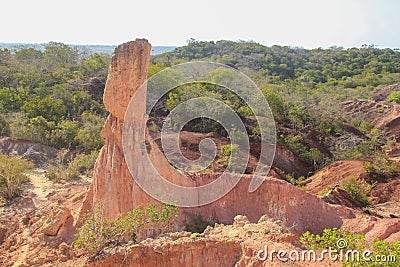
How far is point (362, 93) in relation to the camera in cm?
4122

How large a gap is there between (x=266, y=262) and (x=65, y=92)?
25.1 meters

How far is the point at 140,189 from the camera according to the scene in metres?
9.34

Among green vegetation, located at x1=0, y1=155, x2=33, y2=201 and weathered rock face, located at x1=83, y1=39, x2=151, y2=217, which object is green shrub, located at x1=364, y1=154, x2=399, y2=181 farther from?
green vegetation, located at x1=0, y1=155, x2=33, y2=201

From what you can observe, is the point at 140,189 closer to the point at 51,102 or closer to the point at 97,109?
the point at 51,102

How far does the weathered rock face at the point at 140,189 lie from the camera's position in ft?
29.2

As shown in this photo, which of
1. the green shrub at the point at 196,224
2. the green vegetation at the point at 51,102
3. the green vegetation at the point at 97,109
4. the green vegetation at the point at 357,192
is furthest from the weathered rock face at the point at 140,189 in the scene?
the green vegetation at the point at 51,102

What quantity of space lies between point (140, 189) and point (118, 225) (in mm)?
1280

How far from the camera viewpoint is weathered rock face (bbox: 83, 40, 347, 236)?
891 cm

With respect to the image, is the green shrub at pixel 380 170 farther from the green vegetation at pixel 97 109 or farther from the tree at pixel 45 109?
the tree at pixel 45 109

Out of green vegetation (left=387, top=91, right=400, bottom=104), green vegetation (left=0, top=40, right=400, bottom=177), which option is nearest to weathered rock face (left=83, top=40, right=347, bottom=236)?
green vegetation (left=0, top=40, right=400, bottom=177)

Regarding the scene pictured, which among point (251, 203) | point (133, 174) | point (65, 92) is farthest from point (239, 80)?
point (133, 174)

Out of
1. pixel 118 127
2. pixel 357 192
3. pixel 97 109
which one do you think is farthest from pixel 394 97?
pixel 118 127

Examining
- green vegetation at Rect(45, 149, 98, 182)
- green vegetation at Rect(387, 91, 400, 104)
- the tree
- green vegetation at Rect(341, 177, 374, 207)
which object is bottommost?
green vegetation at Rect(45, 149, 98, 182)

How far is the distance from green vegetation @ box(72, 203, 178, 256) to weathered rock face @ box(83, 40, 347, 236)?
57cm
